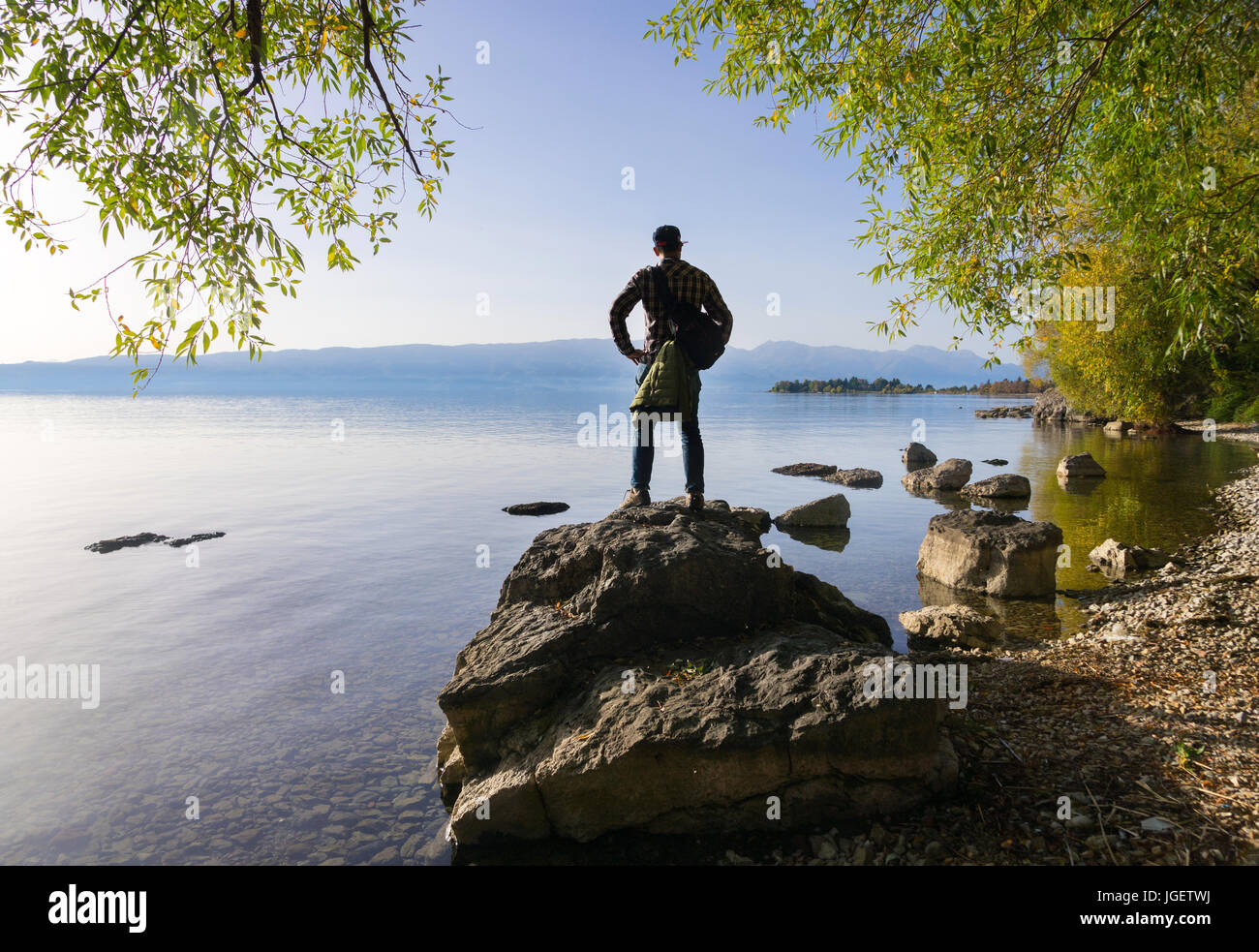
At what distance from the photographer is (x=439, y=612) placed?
44.5ft

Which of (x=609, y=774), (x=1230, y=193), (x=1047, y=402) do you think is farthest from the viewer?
(x=1047, y=402)

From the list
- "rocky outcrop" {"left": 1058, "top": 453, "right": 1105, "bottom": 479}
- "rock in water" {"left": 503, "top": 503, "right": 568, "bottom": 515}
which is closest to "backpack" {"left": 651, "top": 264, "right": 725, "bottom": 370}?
"rock in water" {"left": 503, "top": 503, "right": 568, "bottom": 515}

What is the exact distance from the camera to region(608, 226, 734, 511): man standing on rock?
27.3 ft

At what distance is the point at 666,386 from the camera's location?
8.09 m

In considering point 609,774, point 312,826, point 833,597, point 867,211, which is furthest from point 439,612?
point 867,211

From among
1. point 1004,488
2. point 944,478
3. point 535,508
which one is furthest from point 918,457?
point 535,508

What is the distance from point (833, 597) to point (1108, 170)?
6.67 m

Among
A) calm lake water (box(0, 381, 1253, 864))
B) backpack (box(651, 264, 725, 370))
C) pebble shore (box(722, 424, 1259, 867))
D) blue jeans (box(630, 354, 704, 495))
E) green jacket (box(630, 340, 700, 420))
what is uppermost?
backpack (box(651, 264, 725, 370))

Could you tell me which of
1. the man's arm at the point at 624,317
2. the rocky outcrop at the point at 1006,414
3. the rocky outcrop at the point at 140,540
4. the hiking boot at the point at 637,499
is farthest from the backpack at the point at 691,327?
the rocky outcrop at the point at 1006,414

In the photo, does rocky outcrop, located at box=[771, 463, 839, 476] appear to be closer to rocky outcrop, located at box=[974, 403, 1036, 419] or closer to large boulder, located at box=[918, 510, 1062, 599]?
large boulder, located at box=[918, 510, 1062, 599]

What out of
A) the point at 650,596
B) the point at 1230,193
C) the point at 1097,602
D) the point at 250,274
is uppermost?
the point at 1230,193

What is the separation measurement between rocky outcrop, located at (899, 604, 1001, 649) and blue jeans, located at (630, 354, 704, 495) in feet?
15.5

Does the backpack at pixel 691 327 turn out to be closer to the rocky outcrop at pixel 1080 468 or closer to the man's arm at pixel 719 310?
the man's arm at pixel 719 310

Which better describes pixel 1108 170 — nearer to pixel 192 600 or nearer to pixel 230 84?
pixel 230 84
